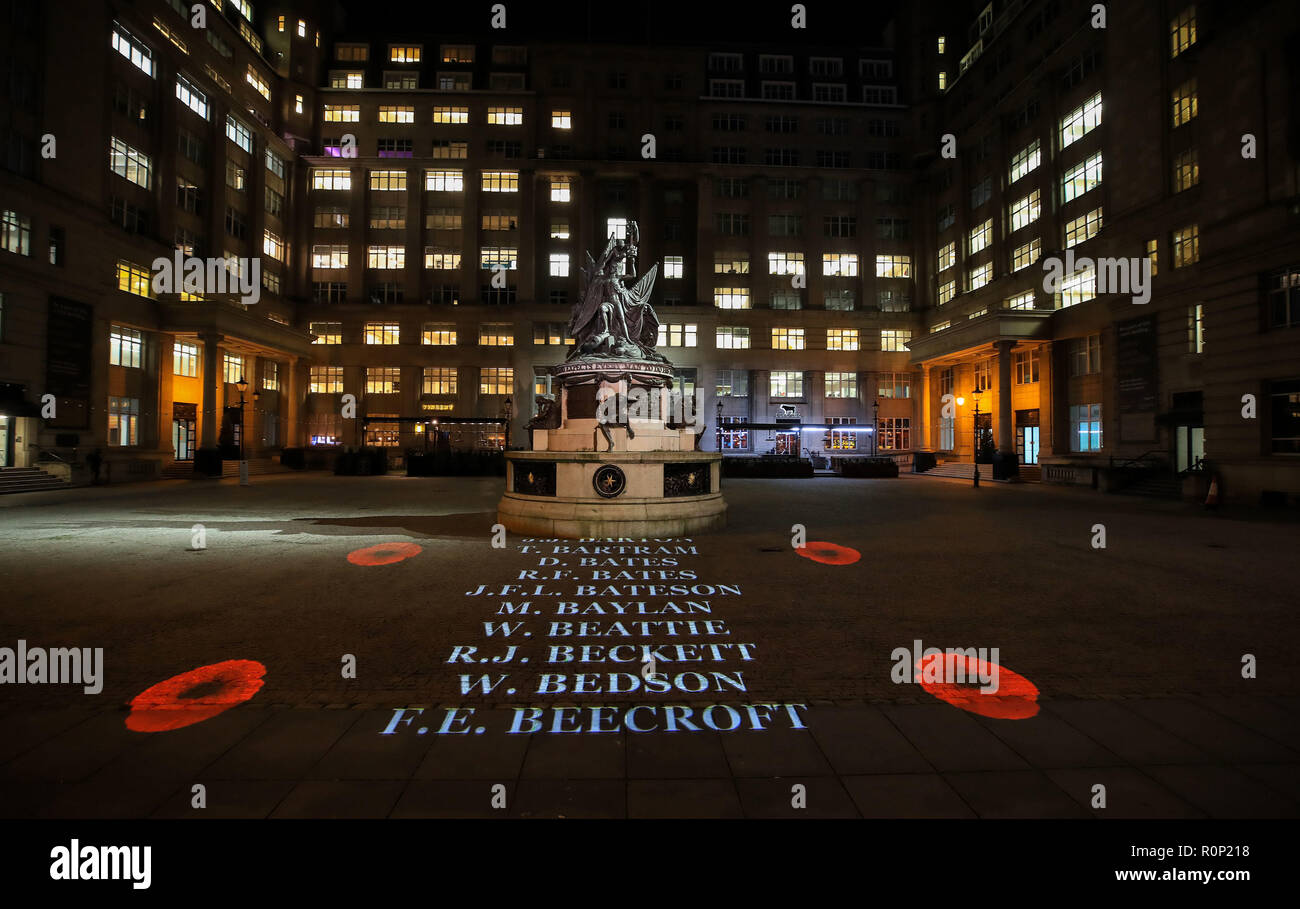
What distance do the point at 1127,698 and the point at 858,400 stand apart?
5366cm

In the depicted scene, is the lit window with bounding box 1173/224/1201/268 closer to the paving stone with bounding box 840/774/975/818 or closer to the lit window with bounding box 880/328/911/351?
the lit window with bounding box 880/328/911/351

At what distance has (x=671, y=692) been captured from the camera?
206 inches

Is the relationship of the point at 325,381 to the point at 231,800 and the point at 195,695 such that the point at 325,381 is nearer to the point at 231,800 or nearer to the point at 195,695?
the point at 195,695

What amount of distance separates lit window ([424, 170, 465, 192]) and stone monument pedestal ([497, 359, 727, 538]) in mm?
48215

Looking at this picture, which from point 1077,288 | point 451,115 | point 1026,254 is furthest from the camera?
point 451,115

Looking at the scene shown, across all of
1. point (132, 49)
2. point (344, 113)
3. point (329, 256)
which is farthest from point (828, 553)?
point (344, 113)

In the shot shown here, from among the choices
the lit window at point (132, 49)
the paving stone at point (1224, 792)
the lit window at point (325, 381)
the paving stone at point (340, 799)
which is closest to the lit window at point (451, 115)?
the lit window at point (132, 49)

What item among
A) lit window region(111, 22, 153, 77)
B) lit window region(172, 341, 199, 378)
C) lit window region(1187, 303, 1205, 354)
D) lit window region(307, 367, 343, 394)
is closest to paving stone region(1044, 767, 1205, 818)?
lit window region(1187, 303, 1205, 354)

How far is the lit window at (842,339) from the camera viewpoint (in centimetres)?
5653

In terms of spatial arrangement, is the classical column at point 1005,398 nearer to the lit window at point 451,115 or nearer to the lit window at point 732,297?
the lit window at point 732,297

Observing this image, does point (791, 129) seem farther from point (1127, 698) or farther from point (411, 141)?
point (1127, 698)

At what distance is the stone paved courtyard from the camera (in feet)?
11.9

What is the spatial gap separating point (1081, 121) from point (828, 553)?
4414cm

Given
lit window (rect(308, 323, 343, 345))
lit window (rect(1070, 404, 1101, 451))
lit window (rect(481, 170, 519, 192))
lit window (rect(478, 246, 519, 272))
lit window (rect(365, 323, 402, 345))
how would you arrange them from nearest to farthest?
lit window (rect(1070, 404, 1101, 451)), lit window (rect(308, 323, 343, 345)), lit window (rect(365, 323, 402, 345)), lit window (rect(478, 246, 519, 272)), lit window (rect(481, 170, 519, 192))
